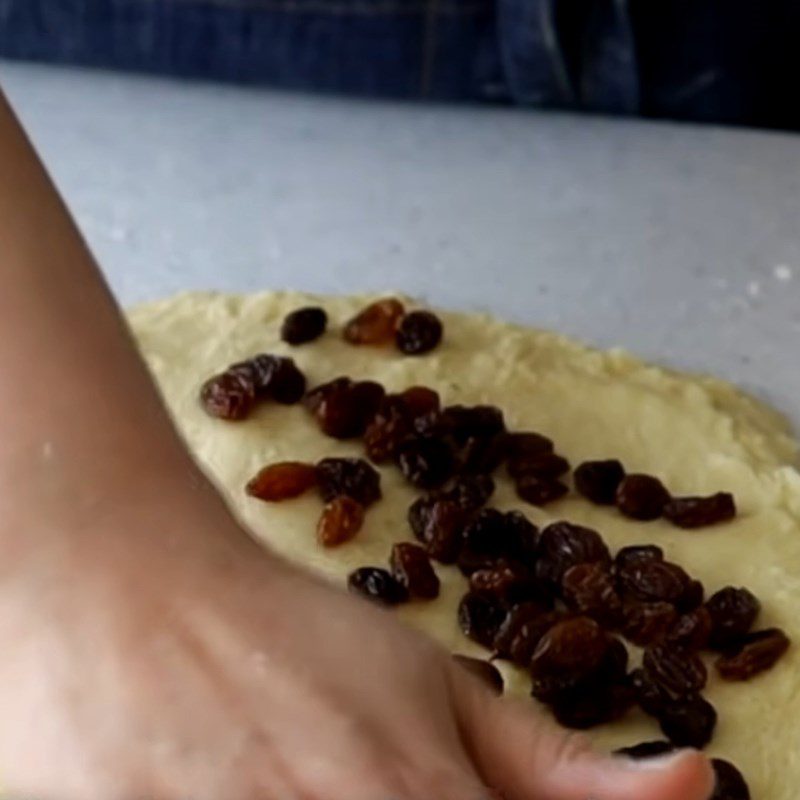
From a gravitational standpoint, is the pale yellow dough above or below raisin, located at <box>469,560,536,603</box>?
below

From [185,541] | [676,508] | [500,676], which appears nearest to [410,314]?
[676,508]

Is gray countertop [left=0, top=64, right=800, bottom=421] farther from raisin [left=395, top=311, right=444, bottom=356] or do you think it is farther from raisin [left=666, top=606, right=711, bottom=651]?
raisin [left=666, top=606, right=711, bottom=651]

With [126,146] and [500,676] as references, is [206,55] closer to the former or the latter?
[126,146]

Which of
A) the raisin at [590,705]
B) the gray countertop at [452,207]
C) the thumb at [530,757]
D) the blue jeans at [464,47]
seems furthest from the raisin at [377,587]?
the blue jeans at [464,47]

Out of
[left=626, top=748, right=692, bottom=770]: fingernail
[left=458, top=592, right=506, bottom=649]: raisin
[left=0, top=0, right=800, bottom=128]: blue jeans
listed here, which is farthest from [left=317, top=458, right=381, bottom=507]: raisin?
[left=0, top=0, right=800, bottom=128]: blue jeans

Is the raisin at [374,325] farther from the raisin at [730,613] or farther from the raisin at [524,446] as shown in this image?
Answer: the raisin at [730,613]

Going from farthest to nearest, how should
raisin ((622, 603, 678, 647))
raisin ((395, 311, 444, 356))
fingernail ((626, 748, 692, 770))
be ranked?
raisin ((395, 311, 444, 356)) < raisin ((622, 603, 678, 647)) < fingernail ((626, 748, 692, 770))
